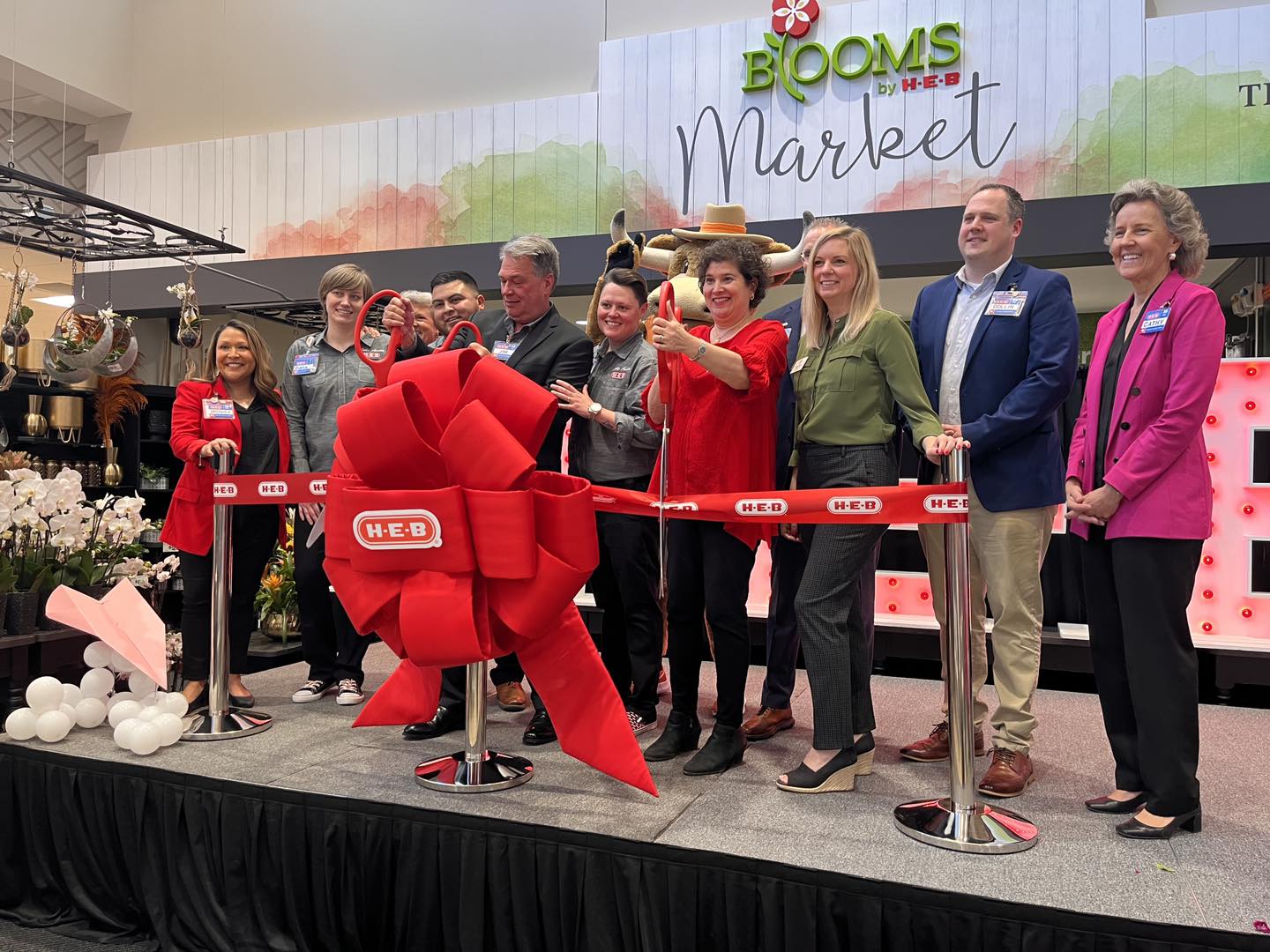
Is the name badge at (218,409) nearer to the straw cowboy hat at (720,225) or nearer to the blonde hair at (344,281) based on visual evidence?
the blonde hair at (344,281)

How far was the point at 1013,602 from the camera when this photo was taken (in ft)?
8.28

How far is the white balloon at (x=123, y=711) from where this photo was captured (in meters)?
2.86

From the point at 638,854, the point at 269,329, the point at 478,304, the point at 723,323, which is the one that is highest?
the point at 269,329

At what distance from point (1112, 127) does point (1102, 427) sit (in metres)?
4.40

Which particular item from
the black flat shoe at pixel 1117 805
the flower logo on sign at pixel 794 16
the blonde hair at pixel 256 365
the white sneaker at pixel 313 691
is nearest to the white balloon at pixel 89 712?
the white sneaker at pixel 313 691

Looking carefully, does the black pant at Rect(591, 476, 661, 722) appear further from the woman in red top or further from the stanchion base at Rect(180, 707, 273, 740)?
the stanchion base at Rect(180, 707, 273, 740)

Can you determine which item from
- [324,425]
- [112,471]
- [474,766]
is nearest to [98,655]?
[324,425]

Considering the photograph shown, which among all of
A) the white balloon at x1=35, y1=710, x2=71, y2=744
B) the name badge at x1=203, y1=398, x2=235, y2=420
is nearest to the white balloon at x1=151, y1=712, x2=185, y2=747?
the white balloon at x1=35, y1=710, x2=71, y2=744

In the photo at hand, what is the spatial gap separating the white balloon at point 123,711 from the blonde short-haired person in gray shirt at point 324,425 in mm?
618

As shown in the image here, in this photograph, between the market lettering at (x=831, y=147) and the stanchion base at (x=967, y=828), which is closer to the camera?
the stanchion base at (x=967, y=828)

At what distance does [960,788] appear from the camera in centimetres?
208

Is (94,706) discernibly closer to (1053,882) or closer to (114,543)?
(114,543)

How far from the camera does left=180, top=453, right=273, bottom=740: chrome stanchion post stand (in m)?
2.88

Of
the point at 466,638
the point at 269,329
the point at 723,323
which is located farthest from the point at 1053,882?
the point at 269,329
